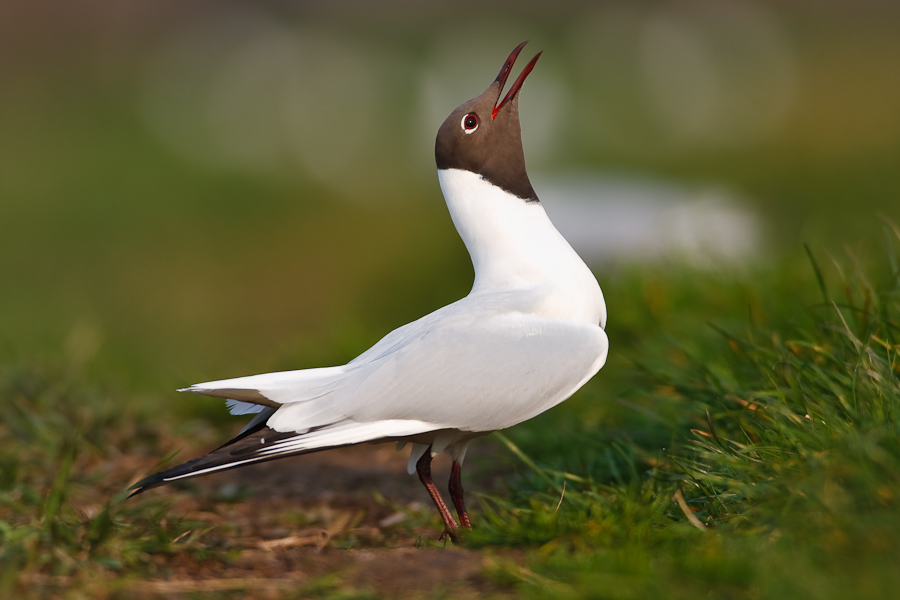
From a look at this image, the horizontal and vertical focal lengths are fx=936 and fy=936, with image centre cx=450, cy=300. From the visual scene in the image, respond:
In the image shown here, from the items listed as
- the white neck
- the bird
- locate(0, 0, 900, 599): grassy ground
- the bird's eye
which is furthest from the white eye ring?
locate(0, 0, 900, 599): grassy ground

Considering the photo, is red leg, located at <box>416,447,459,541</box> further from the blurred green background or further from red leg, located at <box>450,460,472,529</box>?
the blurred green background

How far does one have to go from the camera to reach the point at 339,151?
54.1 ft

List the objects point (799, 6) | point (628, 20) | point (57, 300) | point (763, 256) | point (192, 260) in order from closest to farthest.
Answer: point (763, 256) → point (57, 300) → point (192, 260) → point (628, 20) → point (799, 6)

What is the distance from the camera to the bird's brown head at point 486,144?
11.4 feet

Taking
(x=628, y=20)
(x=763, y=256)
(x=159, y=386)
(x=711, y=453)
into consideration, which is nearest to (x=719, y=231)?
A: (x=763, y=256)

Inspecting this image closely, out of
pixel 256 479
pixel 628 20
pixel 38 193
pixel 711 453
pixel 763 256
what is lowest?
pixel 256 479

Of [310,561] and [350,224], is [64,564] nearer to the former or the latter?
[310,561]

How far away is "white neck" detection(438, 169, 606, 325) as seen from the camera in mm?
3227

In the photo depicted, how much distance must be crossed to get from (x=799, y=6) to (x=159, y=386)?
1051 inches

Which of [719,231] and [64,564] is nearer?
[64,564]

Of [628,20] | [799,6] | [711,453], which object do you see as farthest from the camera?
[799,6]

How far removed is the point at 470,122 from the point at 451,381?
43.2 inches

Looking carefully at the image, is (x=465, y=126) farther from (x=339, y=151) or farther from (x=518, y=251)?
(x=339, y=151)

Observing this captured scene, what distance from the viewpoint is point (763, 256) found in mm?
5566
